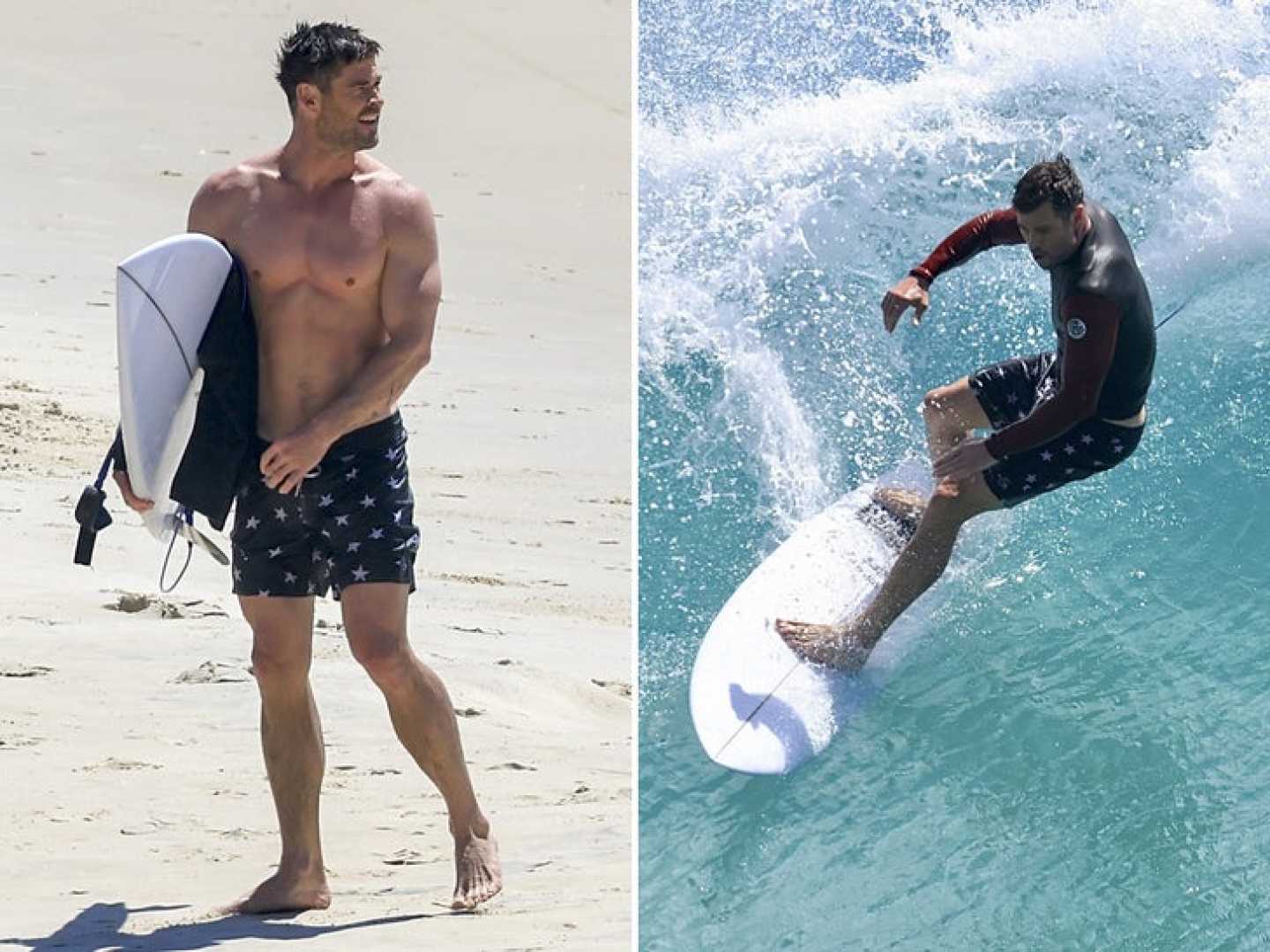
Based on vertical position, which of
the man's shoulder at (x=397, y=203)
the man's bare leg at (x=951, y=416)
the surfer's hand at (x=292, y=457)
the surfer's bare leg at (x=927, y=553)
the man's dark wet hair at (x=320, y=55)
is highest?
the man's dark wet hair at (x=320, y=55)

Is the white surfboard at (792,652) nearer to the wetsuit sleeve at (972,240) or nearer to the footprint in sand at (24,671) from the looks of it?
the wetsuit sleeve at (972,240)

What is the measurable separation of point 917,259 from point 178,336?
4.01 meters

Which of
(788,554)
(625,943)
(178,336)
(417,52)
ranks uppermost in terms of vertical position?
(178,336)

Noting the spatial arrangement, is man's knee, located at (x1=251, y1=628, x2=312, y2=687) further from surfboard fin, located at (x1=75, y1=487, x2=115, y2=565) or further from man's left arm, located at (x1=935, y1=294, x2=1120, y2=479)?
man's left arm, located at (x1=935, y1=294, x2=1120, y2=479)

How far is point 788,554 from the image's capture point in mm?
6129

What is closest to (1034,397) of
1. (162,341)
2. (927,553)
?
(927,553)

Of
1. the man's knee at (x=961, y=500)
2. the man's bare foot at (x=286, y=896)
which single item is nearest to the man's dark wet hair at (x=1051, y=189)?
the man's knee at (x=961, y=500)

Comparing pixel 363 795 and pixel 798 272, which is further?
pixel 798 272

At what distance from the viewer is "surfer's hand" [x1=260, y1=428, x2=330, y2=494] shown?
13.4 ft

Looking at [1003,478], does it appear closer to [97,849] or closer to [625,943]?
[625,943]

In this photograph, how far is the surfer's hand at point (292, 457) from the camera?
4094mm

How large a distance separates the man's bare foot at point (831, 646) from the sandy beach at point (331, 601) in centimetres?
48

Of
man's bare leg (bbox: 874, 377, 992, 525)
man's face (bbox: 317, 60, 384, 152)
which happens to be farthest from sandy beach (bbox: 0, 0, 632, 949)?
man's face (bbox: 317, 60, 384, 152)

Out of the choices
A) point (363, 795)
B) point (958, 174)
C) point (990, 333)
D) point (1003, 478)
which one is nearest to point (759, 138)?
point (958, 174)
